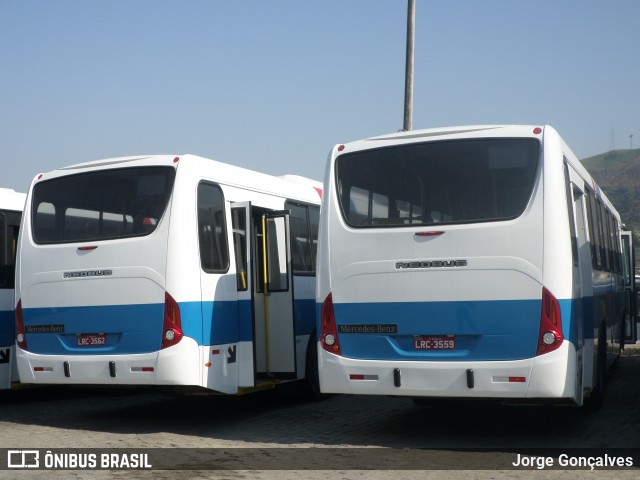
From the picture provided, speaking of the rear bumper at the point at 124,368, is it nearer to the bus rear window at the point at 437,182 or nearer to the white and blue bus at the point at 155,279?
the white and blue bus at the point at 155,279

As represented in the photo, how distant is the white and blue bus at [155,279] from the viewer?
10875mm

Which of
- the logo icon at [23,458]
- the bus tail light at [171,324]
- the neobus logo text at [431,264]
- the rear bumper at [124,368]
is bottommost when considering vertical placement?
the logo icon at [23,458]

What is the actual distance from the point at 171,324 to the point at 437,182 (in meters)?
3.40

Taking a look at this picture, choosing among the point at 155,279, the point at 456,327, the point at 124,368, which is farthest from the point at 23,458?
the point at 456,327

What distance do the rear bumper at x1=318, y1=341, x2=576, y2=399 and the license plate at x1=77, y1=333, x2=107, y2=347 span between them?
2725mm

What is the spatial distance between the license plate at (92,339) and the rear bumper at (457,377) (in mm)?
2725

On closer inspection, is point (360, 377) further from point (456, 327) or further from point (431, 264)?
point (431, 264)

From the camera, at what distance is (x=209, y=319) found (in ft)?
36.7

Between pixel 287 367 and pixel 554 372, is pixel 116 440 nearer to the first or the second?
pixel 287 367

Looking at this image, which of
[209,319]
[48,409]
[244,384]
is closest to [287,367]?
[244,384]

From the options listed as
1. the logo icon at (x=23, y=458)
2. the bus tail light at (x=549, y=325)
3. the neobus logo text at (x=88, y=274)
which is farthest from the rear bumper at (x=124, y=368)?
the bus tail light at (x=549, y=325)

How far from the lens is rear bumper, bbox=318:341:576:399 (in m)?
9.20

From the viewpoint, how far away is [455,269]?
9.67 m

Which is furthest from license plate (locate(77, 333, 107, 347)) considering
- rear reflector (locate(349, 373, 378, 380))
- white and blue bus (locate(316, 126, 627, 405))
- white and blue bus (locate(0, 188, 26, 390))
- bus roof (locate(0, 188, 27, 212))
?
bus roof (locate(0, 188, 27, 212))
